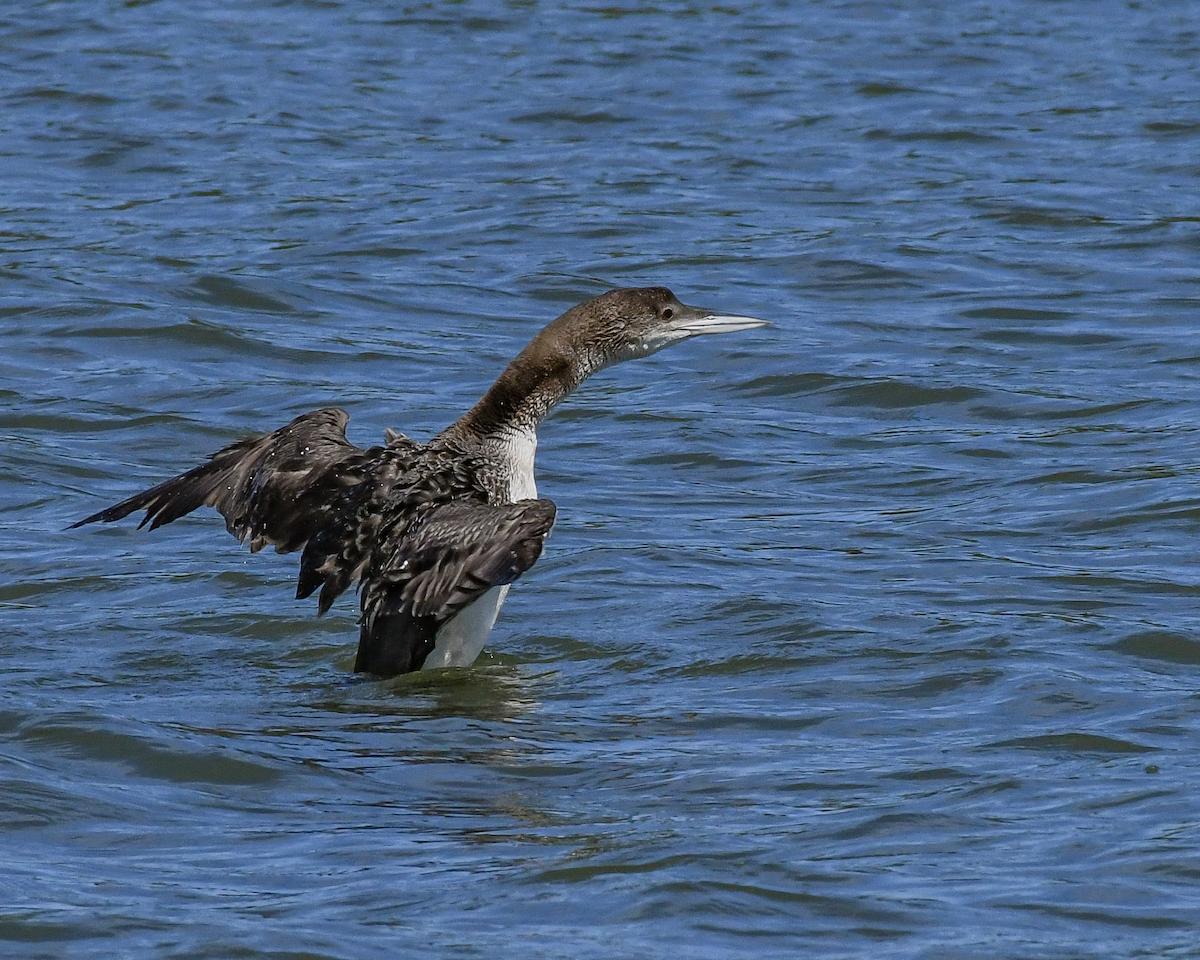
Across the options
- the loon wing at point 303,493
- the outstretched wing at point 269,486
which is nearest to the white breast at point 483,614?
the loon wing at point 303,493

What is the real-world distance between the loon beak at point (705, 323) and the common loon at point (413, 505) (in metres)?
0.22

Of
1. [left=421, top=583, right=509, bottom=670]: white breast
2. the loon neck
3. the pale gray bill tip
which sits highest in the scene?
the pale gray bill tip

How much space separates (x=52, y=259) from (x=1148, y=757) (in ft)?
24.7

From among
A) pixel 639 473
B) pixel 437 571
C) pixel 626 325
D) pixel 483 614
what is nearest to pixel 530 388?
pixel 626 325

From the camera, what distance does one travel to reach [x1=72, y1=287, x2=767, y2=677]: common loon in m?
5.94

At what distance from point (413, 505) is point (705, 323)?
1.38 metres

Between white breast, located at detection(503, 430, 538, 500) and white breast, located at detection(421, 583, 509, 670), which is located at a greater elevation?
white breast, located at detection(503, 430, 538, 500)

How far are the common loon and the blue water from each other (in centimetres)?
26

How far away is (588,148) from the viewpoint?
1399cm

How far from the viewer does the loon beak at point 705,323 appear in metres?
7.16

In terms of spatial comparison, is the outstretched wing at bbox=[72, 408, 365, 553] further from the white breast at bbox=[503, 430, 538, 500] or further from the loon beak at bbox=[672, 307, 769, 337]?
the loon beak at bbox=[672, 307, 769, 337]

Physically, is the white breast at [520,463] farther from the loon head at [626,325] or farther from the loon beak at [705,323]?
the loon beak at [705,323]

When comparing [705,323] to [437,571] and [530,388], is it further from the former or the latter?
[437,571]

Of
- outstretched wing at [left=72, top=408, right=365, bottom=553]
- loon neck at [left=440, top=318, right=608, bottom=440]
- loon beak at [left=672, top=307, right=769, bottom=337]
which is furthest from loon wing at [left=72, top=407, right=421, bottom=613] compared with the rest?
loon beak at [left=672, top=307, right=769, bottom=337]
